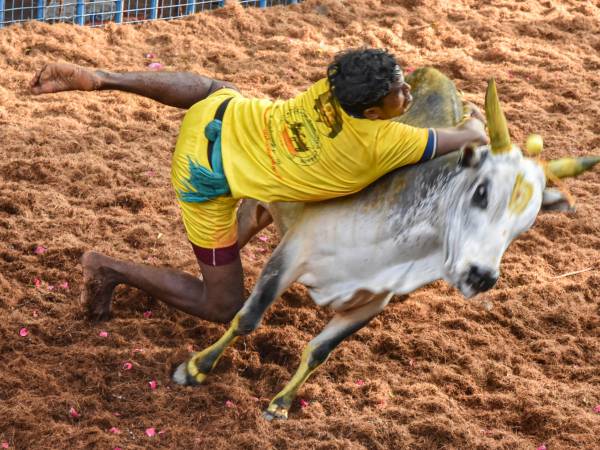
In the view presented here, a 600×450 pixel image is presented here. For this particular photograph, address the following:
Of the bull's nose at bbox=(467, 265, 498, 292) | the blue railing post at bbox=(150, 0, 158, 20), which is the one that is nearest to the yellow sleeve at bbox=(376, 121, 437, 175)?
the bull's nose at bbox=(467, 265, 498, 292)

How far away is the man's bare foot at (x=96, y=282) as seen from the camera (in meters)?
4.68

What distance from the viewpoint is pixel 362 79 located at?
144 inches

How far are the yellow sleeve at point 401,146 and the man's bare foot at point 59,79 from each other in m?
1.38

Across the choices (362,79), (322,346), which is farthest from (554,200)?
(322,346)

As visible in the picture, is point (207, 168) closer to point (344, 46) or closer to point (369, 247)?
Answer: point (369, 247)

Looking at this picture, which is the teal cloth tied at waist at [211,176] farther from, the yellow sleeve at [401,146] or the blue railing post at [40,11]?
the blue railing post at [40,11]

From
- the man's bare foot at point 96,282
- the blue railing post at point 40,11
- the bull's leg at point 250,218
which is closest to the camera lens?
the man's bare foot at point 96,282

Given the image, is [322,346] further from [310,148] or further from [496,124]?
[496,124]

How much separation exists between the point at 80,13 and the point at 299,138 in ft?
15.1

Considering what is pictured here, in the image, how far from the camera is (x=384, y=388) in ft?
15.1

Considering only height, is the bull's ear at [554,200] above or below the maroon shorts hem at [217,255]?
above

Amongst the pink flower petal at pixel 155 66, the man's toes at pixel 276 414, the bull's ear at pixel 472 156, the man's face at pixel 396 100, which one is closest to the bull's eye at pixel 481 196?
the bull's ear at pixel 472 156

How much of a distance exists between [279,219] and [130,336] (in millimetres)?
973

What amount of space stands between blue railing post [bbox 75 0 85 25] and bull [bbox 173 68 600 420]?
13.4 ft
